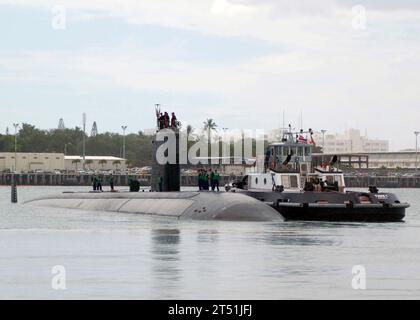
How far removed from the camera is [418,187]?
171125 mm

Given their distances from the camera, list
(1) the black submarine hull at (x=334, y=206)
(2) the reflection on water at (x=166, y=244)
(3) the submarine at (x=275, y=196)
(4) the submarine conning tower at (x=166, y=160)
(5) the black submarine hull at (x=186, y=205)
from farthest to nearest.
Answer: (4) the submarine conning tower at (x=166, y=160)
(1) the black submarine hull at (x=334, y=206)
(3) the submarine at (x=275, y=196)
(5) the black submarine hull at (x=186, y=205)
(2) the reflection on water at (x=166, y=244)

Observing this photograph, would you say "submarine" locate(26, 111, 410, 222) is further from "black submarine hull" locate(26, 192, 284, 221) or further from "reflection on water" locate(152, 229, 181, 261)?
"reflection on water" locate(152, 229, 181, 261)

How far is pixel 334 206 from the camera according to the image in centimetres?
4544

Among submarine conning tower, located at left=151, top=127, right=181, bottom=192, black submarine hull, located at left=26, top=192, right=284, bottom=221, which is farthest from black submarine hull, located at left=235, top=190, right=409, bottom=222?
submarine conning tower, located at left=151, top=127, right=181, bottom=192

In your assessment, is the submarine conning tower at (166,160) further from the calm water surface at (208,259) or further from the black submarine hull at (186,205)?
the calm water surface at (208,259)

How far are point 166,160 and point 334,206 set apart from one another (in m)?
8.53

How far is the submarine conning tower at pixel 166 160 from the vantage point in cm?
Answer: 4834

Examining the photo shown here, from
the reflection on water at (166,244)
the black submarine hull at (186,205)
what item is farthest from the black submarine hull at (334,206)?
the reflection on water at (166,244)

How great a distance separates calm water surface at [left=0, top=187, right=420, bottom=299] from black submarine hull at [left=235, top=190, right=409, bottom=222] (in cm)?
189

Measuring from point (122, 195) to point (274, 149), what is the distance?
9.27 m

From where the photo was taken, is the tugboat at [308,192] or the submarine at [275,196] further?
the tugboat at [308,192]

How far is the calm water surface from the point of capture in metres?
21.1
